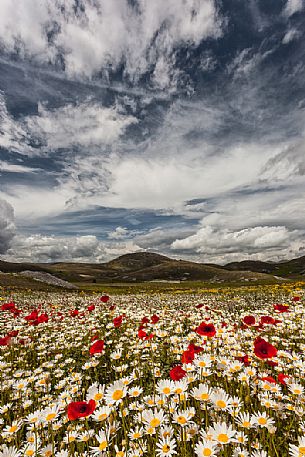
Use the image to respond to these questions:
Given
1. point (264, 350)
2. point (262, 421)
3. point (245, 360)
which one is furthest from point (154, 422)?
point (245, 360)

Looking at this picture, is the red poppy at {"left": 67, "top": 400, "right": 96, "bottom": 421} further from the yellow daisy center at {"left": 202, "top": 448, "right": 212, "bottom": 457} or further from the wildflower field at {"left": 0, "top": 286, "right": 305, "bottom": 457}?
the yellow daisy center at {"left": 202, "top": 448, "right": 212, "bottom": 457}

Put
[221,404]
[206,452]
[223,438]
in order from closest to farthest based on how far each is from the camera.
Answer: [206,452] → [223,438] → [221,404]

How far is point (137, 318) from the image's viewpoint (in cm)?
989

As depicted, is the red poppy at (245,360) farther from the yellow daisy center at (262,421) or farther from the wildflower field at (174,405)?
the yellow daisy center at (262,421)

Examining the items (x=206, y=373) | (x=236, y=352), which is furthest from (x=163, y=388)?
(x=236, y=352)

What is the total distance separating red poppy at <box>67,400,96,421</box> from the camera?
254 cm

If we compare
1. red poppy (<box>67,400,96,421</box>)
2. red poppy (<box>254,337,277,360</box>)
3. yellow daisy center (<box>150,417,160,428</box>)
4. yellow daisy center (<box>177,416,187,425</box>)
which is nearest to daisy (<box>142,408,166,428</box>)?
yellow daisy center (<box>150,417,160,428</box>)

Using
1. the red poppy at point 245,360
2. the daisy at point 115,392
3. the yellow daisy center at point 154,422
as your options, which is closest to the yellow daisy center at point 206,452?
the yellow daisy center at point 154,422

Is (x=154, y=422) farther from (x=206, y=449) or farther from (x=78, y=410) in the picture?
(x=78, y=410)

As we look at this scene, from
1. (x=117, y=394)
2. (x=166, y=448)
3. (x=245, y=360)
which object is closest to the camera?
(x=166, y=448)

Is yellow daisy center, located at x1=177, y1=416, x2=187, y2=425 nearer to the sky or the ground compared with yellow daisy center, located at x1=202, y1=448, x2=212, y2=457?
nearer to the sky

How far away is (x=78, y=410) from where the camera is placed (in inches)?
104

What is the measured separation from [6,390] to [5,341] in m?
0.94

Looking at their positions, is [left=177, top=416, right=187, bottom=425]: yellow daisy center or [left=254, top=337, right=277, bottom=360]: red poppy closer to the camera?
[left=177, top=416, right=187, bottom=425]: yellow daisy center
